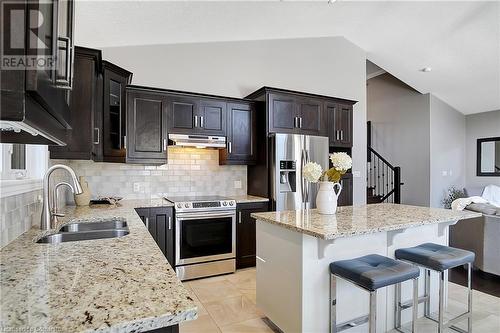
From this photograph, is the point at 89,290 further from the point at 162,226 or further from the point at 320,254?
the point at 162,226

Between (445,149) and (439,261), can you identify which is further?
(445,149)

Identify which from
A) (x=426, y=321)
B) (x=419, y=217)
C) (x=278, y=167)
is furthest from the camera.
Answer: (x=278, y=167)

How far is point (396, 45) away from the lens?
5.15 m

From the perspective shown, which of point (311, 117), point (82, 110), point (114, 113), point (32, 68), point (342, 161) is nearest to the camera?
point (32, 68)

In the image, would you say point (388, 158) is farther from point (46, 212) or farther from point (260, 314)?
point (46, 212)

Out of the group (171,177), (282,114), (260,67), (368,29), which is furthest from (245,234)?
(368,29)

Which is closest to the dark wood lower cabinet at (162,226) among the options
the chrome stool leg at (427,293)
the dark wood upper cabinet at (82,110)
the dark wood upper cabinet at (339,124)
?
the dark wood upper cabinet at (82,110)

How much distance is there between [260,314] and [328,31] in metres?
4.46

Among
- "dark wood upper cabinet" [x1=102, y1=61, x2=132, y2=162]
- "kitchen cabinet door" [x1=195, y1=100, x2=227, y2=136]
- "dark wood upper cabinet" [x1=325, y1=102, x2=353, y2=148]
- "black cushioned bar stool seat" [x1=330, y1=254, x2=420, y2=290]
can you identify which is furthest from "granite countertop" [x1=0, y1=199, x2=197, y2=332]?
"dark wood upper cabinet" [x1=325, y1=102, x2=353, y2=148]

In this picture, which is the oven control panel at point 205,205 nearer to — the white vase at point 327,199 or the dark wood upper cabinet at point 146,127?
the dark wood upper cabinet at point 146,127

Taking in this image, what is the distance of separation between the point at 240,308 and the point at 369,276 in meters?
1.48

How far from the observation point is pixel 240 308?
8.80ft

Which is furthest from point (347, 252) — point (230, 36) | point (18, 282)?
point (230, 36)

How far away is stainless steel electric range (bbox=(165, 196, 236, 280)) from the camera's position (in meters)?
3.29
